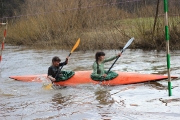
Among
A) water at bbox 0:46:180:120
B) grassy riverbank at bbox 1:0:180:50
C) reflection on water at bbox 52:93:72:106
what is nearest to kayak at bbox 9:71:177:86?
water at bbox 0:46:180:120

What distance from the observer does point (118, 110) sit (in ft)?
16.8

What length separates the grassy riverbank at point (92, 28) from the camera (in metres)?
11.6

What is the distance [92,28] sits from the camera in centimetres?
1395

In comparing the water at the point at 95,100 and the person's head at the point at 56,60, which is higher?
the person's head at the point at 56,60

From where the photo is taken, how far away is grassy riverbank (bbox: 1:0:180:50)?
11605mm

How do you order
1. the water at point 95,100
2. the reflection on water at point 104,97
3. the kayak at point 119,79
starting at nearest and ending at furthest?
the water at point 95,100, the reflection on water at point 104,97, the kayak at point 119,79

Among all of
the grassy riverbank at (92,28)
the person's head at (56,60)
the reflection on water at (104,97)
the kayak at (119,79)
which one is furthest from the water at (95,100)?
the grassy riverbank at (92,28)

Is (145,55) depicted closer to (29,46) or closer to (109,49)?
(109,49)

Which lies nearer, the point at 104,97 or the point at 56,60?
the point at 104,97

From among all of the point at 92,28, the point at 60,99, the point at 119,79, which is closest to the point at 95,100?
the point at 60,99

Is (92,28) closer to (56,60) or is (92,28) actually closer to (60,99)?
(56,60)

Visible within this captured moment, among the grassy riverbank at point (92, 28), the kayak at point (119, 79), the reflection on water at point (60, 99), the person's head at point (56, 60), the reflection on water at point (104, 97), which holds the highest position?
the grassy riverbank at point (92, 28)

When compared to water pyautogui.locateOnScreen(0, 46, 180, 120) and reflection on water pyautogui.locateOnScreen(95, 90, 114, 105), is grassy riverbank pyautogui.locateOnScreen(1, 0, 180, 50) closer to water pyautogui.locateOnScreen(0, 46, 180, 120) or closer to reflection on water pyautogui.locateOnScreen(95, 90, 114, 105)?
water pyautogui.locateOnScreen(0, 46, 180, 120)

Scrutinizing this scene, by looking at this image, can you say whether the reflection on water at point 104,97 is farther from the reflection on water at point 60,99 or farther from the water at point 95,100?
the reflection on water at point 60,99
